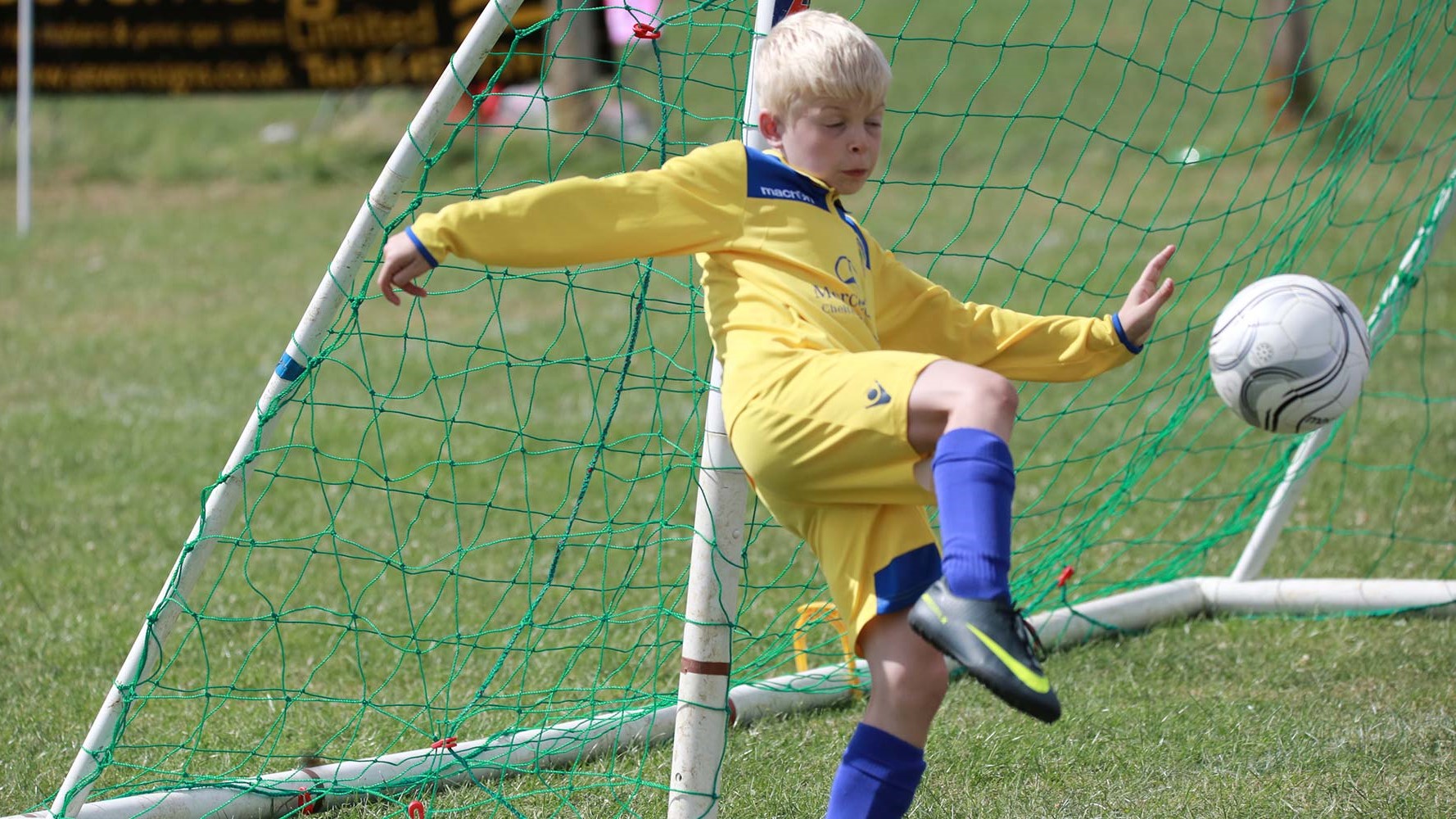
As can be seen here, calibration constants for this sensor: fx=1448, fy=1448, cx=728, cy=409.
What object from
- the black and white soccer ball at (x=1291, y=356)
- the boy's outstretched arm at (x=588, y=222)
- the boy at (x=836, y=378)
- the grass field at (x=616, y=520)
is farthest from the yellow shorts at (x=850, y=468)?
the black and white soccer ball at (x=1291, y=356)

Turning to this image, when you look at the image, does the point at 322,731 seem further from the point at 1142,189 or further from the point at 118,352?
the point at 1142,189

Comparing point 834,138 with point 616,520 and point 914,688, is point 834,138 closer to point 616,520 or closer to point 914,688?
point 914,688

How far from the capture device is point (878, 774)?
2619mm

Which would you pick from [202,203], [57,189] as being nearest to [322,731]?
[202,203]

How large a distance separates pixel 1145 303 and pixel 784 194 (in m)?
0.84

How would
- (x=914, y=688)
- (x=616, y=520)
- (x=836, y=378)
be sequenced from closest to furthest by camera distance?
(x=836, y=378) → (x=914, y=688) → (x=616, y=520)

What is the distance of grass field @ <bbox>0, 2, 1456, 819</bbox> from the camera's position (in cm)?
359

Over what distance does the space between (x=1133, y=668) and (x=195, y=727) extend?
2687 mm

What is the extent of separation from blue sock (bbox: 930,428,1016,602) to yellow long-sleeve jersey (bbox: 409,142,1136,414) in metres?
0.37

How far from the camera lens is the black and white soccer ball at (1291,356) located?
319 centimetres

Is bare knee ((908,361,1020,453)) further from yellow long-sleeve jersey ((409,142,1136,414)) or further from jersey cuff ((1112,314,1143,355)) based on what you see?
jersey cuff ((1112,314,1143,355))

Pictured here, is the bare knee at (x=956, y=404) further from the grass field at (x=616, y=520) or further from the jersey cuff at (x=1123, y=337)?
the grass field at (x=616, y=520)

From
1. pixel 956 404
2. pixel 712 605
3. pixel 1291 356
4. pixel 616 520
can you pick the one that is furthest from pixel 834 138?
pixel 616 520

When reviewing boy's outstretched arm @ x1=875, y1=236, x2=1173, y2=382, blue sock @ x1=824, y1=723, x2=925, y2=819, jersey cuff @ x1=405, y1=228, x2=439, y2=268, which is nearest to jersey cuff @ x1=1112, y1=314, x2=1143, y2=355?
boy's outstretched arm @ x1=875, y1=236, x2=1173, y2=382
